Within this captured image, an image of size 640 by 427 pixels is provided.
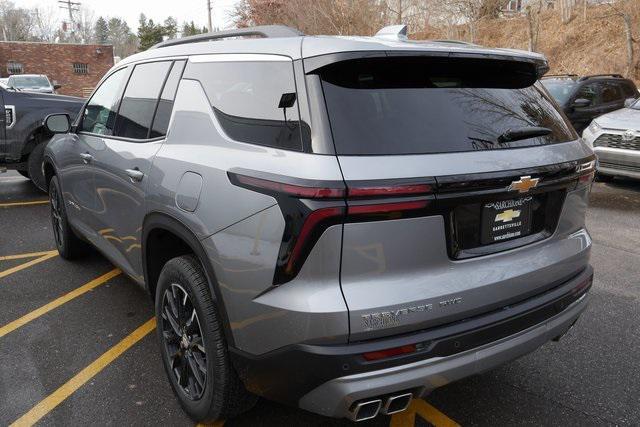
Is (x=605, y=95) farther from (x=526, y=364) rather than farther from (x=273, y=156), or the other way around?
(x=273, y=156)

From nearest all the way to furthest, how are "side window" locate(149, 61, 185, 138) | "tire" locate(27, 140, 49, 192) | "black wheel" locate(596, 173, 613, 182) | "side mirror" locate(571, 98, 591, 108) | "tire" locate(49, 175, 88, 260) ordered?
1. "side window" locate(149, 61, 185, 138)
2. "tire" locate(49, 175, 88, 260)
3. "tire" locate(27, 140, 49, 192)
4. "black wheel" locate(596, 173, 613, 182)
5. "side mirror" locate(571, 98, 591, 108)

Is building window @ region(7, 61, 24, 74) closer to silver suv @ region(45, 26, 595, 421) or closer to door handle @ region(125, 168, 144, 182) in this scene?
door handle @ region(125, 168, 144, 182)

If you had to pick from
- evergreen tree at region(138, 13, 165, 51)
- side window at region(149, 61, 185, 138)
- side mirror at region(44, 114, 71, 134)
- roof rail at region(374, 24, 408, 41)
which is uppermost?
evergreen tree at region(138, 13, 165, 51)

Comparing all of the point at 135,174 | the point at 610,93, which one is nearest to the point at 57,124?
the point at 135,174

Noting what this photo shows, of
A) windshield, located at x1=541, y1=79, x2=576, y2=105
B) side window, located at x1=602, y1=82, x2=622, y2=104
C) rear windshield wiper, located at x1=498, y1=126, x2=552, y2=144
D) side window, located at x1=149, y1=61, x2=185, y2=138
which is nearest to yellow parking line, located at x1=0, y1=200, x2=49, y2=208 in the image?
side window, located at x1=149, y1=61, x2=185, y2=138

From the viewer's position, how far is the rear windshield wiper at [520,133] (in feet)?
7.10

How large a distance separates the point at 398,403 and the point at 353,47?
1333 mm

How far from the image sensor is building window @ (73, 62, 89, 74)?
134ft

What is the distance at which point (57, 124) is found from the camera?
4.19 m

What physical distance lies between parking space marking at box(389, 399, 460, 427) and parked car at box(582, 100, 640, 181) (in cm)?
649

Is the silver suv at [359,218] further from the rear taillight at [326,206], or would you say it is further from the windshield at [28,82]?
the windshield at [28,82]

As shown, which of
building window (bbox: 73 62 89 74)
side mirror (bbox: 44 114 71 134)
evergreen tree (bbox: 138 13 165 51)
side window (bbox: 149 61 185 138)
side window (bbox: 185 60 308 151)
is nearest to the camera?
side window (bbox: 185 60 308 151)

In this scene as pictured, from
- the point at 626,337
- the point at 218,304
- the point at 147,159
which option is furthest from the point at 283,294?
the point at 626,337

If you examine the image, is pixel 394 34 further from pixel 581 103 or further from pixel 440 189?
pixel 581 103
